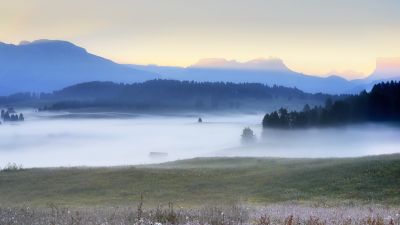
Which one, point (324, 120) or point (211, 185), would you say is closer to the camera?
point (211, 185)

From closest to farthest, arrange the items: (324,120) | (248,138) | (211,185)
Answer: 1. (211,185)
2. (324,120)
3. (248,138)

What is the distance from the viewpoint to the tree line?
98.1 metres

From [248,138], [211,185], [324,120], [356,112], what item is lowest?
[248,138]

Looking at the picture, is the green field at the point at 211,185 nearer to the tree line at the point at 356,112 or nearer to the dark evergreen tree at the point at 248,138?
the tree line at the point at 356,112

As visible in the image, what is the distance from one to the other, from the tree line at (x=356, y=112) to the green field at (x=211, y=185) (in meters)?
74.8

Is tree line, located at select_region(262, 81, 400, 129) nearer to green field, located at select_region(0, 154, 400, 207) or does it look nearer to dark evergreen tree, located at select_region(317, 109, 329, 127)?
dark evergreen tree, located at select_region(317, 109, 329, 127)

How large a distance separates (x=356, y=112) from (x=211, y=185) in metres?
93.4

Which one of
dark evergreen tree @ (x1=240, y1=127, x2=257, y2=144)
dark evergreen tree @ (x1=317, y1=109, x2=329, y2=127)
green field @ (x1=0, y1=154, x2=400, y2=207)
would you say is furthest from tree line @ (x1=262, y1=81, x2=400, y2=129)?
green field @ (x1=0, y1=154, x2=400, y2=207)

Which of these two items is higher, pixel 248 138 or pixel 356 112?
pixel 356 112

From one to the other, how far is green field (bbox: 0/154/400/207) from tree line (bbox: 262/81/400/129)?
7484 centimetres

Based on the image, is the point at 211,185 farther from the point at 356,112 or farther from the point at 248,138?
the point at 356,112

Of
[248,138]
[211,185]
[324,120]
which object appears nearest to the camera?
[211,185]

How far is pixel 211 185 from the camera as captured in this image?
30250 mm

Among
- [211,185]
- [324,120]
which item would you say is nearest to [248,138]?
[324,120]
